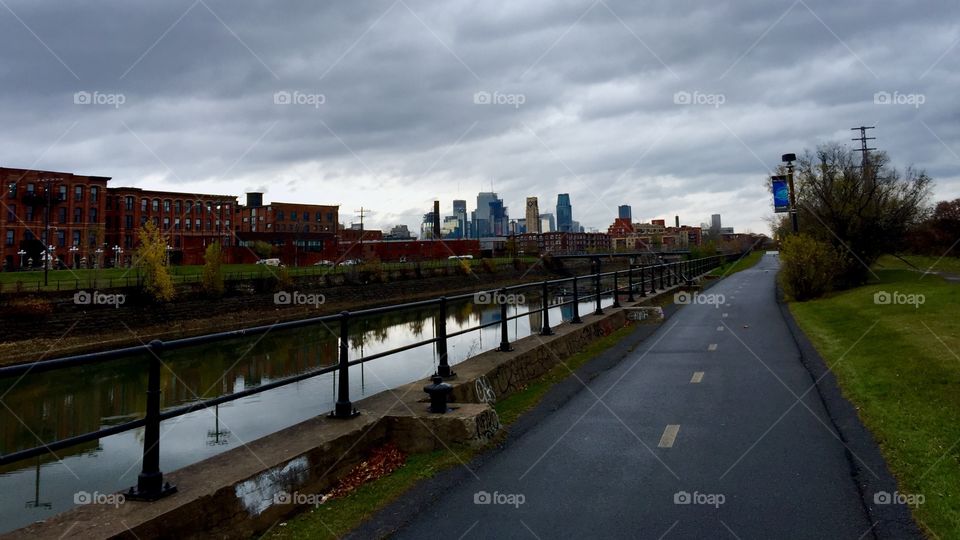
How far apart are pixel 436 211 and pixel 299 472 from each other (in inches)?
5849

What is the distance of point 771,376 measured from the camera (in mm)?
9578

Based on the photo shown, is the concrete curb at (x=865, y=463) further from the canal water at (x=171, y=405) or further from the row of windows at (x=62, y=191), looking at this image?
the row of windows at (x=62, y=191)

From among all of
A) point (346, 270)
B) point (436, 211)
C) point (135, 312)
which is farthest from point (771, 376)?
point (436, 211)

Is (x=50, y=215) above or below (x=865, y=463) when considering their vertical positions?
above

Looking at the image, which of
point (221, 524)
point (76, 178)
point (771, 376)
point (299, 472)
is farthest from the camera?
point (76, 178)

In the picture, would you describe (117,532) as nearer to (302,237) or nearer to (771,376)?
A: (771,376)

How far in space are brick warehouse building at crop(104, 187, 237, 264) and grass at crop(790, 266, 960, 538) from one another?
7763 cm

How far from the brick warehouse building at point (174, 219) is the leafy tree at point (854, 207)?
69959mm
